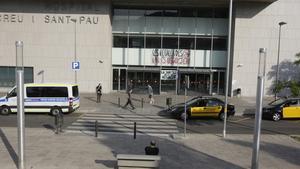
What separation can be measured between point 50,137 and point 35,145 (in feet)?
6.18

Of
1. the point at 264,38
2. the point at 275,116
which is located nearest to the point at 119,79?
the point at 264,38

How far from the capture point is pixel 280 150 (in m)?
13.8

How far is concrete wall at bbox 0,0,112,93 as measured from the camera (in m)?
34.1

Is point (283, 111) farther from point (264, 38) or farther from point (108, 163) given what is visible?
point (108, 163)

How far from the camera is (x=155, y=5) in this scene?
116 feet

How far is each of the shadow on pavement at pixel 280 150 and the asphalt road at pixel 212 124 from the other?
2.83 m

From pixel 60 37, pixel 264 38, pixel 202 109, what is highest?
pixel 264 38

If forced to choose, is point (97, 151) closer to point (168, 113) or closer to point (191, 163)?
point (191, 163)

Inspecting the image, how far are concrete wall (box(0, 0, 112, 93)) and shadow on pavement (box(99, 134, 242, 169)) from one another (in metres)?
19.6

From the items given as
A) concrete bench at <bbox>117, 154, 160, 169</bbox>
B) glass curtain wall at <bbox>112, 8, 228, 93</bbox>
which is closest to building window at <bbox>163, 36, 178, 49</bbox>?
glass curtain wall at <bbox>112, 8, 228, 93</bbox>

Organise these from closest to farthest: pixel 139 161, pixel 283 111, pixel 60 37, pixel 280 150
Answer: pixel 139 161 → pixel 280 150 → pixel 283 111 → pixel 60 37

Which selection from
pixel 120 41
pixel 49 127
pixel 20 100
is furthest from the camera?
pixel 120 41

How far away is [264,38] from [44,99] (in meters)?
23.1

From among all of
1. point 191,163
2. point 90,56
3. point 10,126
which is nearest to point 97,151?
point 191,163
